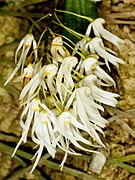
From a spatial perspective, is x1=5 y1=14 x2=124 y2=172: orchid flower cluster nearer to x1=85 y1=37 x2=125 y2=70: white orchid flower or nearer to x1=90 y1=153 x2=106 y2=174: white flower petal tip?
x1=85 y1=37 x2=125 y2=70: white orchid flower

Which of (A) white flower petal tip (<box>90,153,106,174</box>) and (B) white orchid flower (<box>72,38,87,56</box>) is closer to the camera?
(B) white orchid flower (<box>72,38,87,56</box>)

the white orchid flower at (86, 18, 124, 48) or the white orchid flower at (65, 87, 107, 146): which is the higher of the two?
the white orchid flower at (86, 18, 124, 48)

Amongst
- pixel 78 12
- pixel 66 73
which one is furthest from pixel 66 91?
pixel 78 12

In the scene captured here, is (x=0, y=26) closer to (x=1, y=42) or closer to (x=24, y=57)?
(x=1, y=42)

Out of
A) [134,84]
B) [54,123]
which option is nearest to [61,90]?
[54,123]

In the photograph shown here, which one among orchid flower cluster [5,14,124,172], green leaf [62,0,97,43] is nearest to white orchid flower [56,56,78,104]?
orchid flower cluster [5,14,124,172]

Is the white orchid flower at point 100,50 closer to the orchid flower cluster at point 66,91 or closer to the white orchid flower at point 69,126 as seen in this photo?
the orchid flower cluster at point 66,91

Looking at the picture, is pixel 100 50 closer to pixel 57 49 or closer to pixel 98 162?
pixel 57 49
